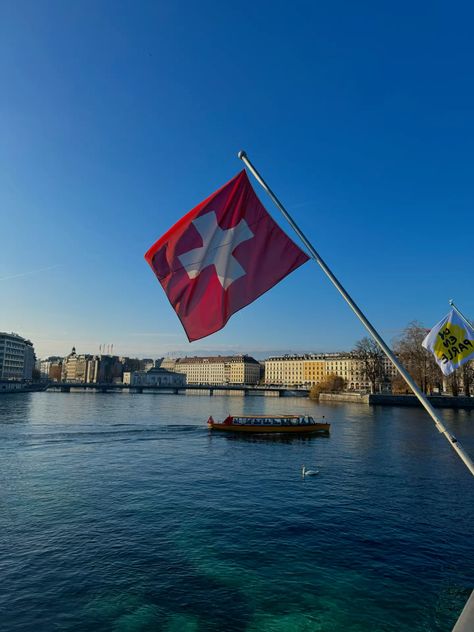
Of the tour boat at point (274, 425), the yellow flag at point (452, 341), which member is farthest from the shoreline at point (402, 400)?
the yellow flag at point (452, 341)

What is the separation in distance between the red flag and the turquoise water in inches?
381

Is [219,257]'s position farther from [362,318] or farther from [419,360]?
[419,360]

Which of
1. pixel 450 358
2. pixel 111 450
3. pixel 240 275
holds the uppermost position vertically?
pixel 240 275

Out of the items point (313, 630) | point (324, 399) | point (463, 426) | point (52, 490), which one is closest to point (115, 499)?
point (52, 490)

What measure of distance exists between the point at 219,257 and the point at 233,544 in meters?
14.6

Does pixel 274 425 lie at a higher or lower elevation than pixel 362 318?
lower

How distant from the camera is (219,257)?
10.4 meters

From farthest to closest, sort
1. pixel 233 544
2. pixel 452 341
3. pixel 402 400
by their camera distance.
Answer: pixel 402 400, pixel 233 544, pixel 452 341

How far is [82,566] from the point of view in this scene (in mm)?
17656

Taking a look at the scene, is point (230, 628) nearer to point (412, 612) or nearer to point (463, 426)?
point (412, 612)

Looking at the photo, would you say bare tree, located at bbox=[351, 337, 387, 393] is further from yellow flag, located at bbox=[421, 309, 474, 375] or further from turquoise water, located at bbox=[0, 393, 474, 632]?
yellow flag, located at bbox=[421, 309, 474, 375]

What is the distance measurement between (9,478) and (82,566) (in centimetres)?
1803

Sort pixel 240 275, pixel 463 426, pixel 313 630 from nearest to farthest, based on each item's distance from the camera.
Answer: pixel 240 275, pixel 313 630, pixel 463 426

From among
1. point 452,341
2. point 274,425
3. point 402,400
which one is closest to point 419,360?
point 402,400
